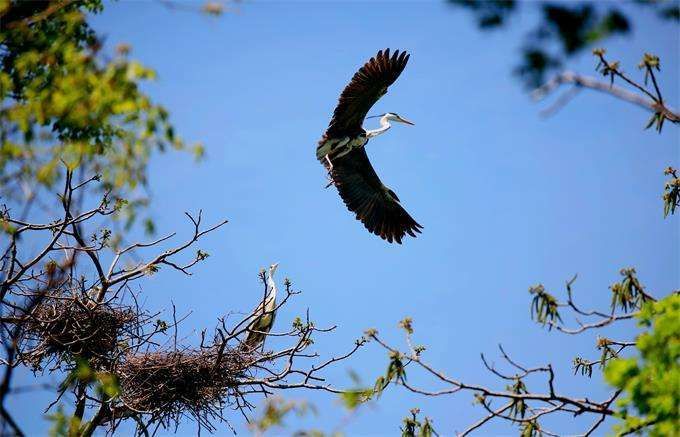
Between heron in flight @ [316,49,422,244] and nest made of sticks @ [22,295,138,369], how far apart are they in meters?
4.72

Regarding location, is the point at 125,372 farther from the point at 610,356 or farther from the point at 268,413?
the point at 610,356

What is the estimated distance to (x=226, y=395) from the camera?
25.8 feet

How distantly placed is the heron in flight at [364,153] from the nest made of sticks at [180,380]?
15.1 ft

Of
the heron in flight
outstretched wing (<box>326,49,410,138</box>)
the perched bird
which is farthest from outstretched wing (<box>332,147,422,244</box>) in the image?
the perched bird

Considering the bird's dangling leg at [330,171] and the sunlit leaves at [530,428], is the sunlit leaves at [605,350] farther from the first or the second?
→ the bird's dangling leg at [330,171]

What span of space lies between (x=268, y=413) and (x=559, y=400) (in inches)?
76.7

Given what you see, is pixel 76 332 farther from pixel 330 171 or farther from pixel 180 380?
pixel 330 171

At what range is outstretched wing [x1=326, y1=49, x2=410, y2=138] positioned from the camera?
10828 mm

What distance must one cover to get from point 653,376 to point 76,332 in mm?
5399

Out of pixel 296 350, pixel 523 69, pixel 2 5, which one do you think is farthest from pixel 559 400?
pixel 2 5

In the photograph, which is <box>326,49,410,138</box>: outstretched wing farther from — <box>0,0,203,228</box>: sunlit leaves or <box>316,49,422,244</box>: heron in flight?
<box>0,0,203,228</box>: sunlit leaves

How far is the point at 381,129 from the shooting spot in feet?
39.5

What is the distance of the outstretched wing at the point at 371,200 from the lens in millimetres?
12266

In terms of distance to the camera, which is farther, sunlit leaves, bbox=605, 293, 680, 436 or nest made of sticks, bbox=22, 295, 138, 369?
nest made of sticks, bbox=22, 295, 138, 369
